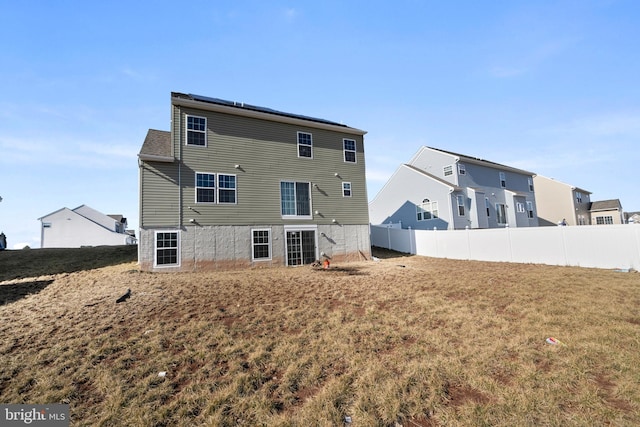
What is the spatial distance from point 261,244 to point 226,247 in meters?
1.94

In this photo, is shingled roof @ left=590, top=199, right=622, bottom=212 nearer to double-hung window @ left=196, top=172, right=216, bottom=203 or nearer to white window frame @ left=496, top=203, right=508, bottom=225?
white window frame @ left=496, top=203, right=508, bottom=225

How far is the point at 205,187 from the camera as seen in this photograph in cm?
1509

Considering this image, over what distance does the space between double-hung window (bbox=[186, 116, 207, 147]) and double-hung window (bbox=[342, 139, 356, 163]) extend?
8818mm

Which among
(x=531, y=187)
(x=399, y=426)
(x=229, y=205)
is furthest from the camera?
(x=531, y=187)

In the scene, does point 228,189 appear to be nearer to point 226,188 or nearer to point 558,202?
point 226,188

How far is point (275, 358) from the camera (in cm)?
484

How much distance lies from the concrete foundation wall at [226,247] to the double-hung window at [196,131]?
4588mm

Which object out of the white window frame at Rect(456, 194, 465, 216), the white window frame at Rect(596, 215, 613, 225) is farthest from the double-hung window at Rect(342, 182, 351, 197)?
the white window frame at Rect(596, 215, 613, 225)

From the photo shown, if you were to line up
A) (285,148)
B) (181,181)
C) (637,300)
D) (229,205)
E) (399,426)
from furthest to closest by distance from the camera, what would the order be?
(285,148)
(229,205)
(181,181)
(637,300)
(399,426)

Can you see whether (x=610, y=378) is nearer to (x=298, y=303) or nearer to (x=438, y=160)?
(x=298, y=303)

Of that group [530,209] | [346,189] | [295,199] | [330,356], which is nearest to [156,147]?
[295,199]

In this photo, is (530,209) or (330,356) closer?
(330,356)

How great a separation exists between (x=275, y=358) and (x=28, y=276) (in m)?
14.8

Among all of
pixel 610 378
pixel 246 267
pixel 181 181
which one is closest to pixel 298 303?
pixel 610 378
